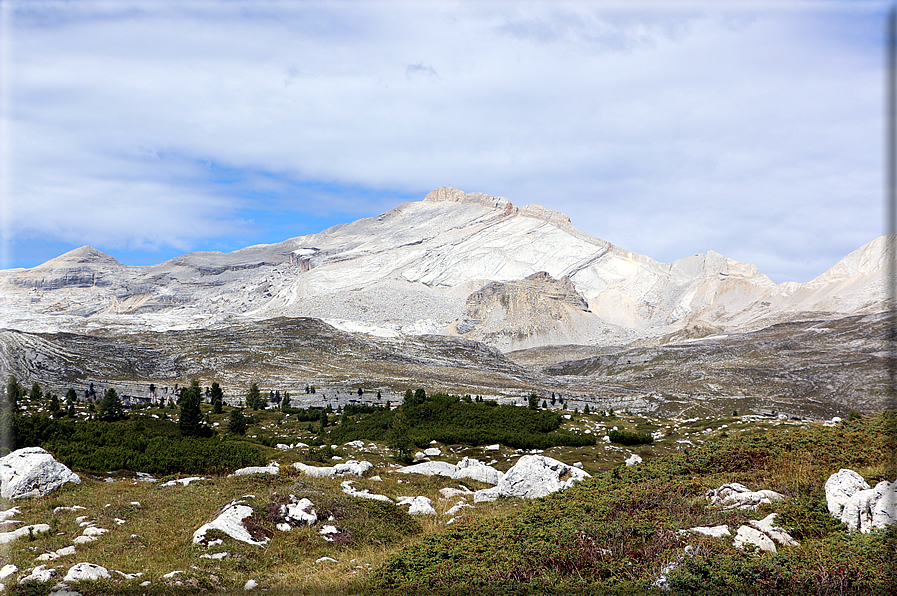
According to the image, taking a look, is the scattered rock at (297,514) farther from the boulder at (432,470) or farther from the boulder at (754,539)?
the boulder at (432,470)

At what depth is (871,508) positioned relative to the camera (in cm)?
1234

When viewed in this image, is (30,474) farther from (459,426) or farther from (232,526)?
(459,426)

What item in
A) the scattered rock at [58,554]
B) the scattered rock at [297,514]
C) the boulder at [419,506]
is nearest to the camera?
the scattered rock at [58,554]

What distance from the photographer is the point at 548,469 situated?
26.5m

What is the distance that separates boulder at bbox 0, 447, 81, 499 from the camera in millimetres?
19875

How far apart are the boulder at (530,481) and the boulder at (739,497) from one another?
27.9 ft

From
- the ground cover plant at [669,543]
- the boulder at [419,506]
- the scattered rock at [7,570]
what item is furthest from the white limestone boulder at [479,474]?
the scattered rock at [7,570]

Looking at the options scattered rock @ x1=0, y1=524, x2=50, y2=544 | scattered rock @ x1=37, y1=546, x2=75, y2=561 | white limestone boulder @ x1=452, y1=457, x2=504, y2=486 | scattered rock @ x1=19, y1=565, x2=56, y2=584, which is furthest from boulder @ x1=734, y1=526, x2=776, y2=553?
white limestone boulder @ x1=452, y1=457, x2=504, y2=486

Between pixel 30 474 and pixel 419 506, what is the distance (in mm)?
15114

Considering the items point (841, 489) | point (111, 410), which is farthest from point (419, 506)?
point (111, 410)

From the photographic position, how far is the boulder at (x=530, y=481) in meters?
24.7

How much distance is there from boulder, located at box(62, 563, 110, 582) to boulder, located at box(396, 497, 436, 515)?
11029 millimetres

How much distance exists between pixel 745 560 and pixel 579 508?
5.83 metres

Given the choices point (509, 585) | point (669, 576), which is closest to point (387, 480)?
point (509, 585)
